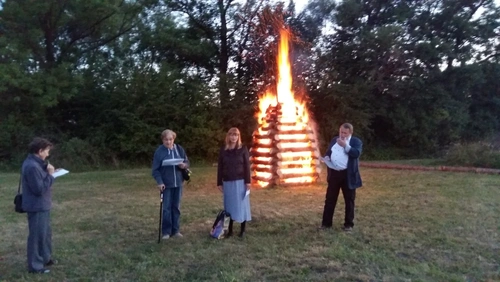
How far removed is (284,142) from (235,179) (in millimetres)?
5074

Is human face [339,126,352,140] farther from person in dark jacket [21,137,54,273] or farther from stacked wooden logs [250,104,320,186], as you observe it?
stacked wooden logs [250,104,320,186]

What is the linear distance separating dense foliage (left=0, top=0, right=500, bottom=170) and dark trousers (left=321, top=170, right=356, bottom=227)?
11.6 meters

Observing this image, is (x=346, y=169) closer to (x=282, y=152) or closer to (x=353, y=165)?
(x=353, y=165)

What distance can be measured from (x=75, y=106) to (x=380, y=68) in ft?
42.8

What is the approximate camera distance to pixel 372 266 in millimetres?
5473

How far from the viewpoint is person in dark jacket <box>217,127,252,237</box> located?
22.7ft

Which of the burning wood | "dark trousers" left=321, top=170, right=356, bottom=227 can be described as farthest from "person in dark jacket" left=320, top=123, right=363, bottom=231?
the burning wood

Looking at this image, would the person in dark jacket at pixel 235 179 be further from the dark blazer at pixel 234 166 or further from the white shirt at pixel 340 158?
the white shirt at pixel 340 158

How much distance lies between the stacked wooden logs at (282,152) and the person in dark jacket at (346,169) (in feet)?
14.3

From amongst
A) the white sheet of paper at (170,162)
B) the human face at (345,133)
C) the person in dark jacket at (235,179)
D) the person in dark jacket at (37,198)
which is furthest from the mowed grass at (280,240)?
the human face at (345,133)

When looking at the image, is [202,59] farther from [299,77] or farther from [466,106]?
[466,106]

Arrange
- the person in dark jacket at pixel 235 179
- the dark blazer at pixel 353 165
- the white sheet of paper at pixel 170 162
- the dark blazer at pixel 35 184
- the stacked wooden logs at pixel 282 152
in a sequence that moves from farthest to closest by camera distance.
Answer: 1. the stacked wooden logs at pixel 282 152
2. the dark blazer at pixel 353 165
3. the person in dark jacket at pixel 235 179
4. the white sheet of paper at pixel 170 162
5. the dark blazer at pixel 35 184

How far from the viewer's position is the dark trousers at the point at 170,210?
6953 mm

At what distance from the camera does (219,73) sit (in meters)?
22.6
